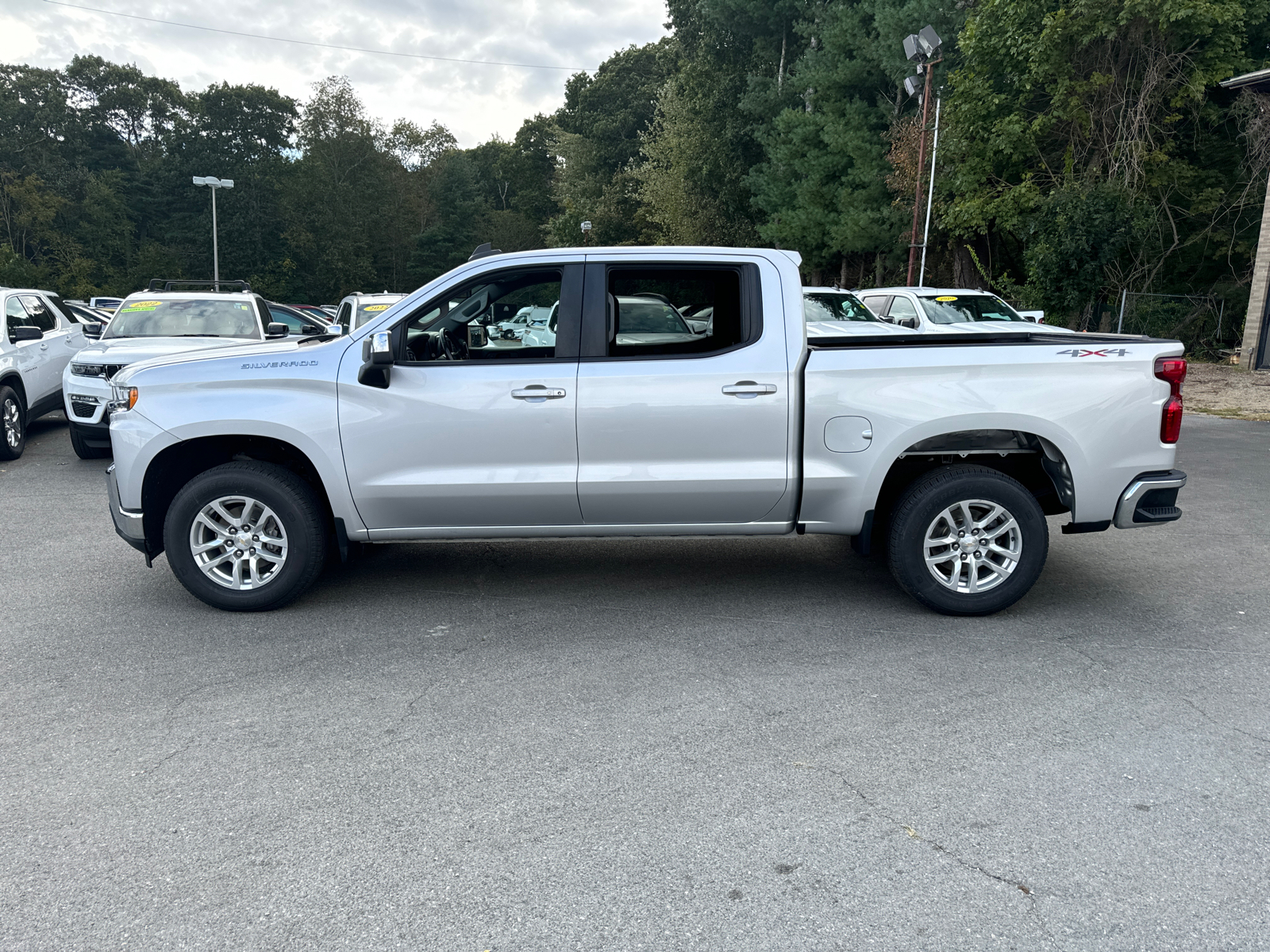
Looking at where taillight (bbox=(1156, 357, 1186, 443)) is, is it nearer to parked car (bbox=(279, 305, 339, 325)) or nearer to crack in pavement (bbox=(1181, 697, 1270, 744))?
crack in pavement (bbox=(1181, 697, 1270, 744))

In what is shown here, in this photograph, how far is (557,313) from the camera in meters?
5.64

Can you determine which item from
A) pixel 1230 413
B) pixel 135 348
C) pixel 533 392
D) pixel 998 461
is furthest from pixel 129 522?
pixel 1230 413

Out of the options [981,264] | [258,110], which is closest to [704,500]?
[981,264]

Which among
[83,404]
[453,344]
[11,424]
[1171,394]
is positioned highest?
[453,344]

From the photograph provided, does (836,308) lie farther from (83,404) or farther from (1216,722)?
(1216,722)

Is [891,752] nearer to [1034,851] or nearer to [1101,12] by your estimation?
[1034,851]

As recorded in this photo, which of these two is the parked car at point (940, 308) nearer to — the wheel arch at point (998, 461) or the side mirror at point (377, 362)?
the wheel arch at point (998, 461)

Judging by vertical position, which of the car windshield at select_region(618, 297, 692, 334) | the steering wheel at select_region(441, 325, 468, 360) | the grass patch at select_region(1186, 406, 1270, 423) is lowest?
the grass patch at select_region(1186, 406, 1270, 423)

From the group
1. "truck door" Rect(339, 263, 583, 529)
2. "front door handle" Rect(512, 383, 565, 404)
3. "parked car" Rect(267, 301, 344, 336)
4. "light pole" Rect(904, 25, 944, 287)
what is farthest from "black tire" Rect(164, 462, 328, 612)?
"light pole" Rect(904, 25, 944, 287)

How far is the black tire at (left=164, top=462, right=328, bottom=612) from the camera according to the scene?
5.53 metres

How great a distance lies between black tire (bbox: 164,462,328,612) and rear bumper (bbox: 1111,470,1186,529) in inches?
172

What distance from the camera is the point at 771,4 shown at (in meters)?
39.4

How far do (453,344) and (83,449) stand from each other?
708 centimetres

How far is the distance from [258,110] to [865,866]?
81097 millimetres
